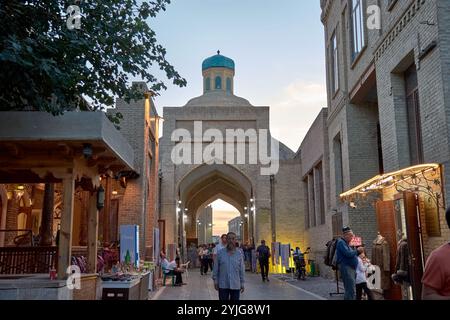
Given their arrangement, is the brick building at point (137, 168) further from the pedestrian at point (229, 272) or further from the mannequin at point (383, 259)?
the pedestrian at point (229, 272)

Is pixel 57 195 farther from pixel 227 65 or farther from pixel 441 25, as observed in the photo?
pixel 227 65

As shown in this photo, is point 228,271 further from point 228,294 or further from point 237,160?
point 237,160

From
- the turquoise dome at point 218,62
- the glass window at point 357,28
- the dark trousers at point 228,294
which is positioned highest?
the turquoise dome at point 218,62

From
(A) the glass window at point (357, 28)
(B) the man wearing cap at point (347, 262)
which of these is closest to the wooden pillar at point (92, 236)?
(B) the man wearing cap at point (347, 262)

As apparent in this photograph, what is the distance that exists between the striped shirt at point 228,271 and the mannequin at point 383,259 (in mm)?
4460

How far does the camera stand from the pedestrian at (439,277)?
2.61 metres

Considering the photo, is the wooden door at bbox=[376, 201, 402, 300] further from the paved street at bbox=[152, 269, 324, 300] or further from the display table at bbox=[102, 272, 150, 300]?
the display table at bbox=[102, 272, 150, 300]

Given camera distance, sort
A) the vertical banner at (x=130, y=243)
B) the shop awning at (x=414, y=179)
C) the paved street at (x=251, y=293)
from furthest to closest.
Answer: the paved street at (x=251, y=293), the vertical banner at (x=130, y=243), the shop awning at (x=414, y=179)

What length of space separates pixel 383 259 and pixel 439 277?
24.9 ft

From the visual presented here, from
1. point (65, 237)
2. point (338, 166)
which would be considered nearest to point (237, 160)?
point (338, 166)

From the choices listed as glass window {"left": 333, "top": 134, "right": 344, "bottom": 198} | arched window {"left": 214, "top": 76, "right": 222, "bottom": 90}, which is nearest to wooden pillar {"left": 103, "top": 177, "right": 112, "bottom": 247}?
glass window {"left": 333, "top": 134, "right": 344, "bottom": 198}

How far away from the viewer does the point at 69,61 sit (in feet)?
24.3

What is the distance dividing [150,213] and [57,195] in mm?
3278
